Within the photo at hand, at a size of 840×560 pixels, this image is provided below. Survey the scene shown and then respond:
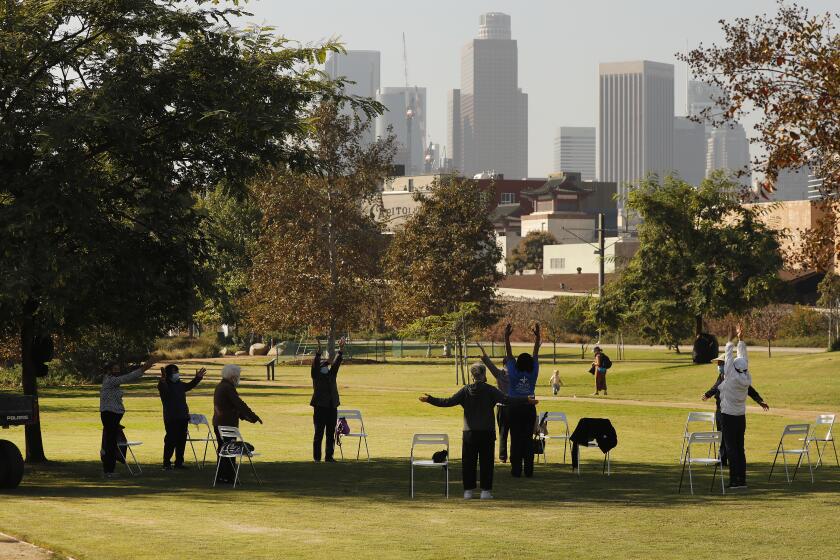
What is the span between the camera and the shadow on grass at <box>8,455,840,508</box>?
64.2 feet

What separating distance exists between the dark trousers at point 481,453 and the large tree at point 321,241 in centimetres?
5233

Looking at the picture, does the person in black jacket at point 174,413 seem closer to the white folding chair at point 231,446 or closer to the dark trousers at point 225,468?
the dark trousers at point 225,468

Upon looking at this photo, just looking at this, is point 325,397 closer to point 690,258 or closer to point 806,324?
point 690,258

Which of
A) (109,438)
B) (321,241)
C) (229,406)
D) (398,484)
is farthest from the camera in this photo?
(321,241)

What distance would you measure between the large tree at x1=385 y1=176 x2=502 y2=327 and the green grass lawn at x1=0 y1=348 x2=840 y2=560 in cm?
4383

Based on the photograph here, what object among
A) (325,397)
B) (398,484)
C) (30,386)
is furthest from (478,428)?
(30,386)

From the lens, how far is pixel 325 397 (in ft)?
78.5

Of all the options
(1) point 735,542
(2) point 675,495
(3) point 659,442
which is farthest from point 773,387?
(1) point 735,542

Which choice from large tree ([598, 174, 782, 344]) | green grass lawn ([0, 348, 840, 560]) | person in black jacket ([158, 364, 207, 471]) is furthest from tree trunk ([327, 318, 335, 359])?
person in black jacket ([158, 364, 207, 471])

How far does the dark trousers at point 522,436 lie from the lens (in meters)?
21.6

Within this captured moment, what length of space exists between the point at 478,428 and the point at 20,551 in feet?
22.6

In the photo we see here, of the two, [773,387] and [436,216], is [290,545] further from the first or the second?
[436,216]

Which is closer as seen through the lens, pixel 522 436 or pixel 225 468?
pixel 225 468

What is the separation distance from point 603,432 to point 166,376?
7387 millimetres
